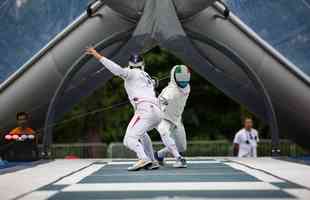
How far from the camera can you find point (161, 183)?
7.32 m

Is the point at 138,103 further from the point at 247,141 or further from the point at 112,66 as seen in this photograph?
the point at 247,141

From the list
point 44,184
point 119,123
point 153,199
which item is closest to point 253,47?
point 44,184

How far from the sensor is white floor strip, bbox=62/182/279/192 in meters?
6.69

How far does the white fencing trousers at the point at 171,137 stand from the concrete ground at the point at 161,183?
0.41 m

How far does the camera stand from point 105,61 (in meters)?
9.55

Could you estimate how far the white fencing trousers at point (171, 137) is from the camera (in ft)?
32.7

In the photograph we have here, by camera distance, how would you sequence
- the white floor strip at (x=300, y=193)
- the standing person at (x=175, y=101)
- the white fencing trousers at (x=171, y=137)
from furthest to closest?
the standing person at (x=175, y=101)
the white fencing trousers at (x=171, y=137)
the white floor strip at (x=300, y=193)

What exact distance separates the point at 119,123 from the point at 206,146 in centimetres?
794

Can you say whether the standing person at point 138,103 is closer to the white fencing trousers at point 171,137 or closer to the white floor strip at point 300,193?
the white fencing trousers at point 171,137

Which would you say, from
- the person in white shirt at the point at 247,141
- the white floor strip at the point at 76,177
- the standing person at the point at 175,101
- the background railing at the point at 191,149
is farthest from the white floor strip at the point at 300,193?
the background railing at the point at 191,149

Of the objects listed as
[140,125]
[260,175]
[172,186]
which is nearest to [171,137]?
[140,125]

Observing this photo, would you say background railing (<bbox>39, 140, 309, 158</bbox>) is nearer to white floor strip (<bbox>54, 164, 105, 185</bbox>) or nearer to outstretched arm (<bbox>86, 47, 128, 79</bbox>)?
white floor strip (<bbox>54, 164, 105, 185</bbox>)

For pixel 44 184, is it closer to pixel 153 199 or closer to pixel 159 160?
pixel 153 199

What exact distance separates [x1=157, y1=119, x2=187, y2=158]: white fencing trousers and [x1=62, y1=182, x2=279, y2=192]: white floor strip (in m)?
2.67
